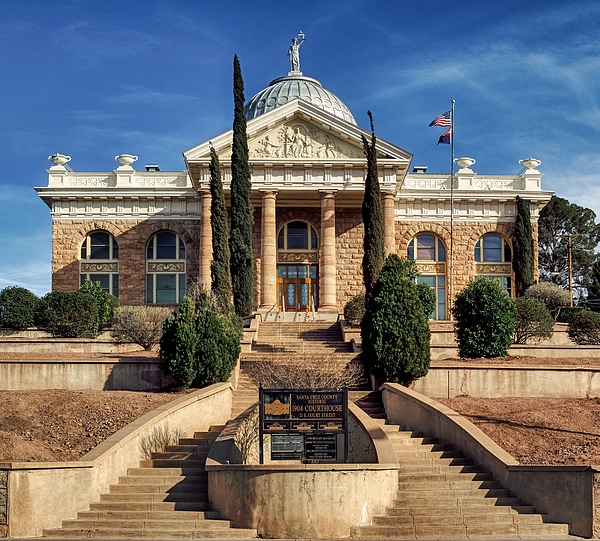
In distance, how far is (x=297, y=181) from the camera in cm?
4103

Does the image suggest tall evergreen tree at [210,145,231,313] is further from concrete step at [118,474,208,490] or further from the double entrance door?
the double entrance door

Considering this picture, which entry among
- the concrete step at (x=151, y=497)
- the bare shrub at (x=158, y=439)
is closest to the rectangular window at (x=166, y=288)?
the bare shrub at (x=158, y=439)

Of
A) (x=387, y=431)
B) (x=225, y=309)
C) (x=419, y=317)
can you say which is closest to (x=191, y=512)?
(x=387, y=431)

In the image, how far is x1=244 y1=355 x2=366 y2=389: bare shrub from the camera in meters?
19.0

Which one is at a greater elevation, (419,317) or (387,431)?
(419,317)

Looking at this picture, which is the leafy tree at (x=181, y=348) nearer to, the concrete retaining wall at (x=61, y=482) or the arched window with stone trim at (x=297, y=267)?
the concrete retaining wall at (x=61, y=482)

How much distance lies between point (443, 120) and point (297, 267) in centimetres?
1119

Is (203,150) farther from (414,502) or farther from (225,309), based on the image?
(414,502)

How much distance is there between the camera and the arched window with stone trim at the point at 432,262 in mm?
46156

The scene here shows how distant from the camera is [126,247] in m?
46.2

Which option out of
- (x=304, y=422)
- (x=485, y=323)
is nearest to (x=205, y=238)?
(x=485, y=323)

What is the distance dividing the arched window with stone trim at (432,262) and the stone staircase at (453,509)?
30.5 metres

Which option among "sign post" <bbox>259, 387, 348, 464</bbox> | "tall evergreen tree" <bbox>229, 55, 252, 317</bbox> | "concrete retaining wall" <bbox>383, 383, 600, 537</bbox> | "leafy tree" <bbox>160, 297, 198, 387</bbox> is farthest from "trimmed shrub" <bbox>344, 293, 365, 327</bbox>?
"sign post" <bbox>259, 387, 348, 464</bbox>

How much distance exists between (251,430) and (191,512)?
2.79 m
